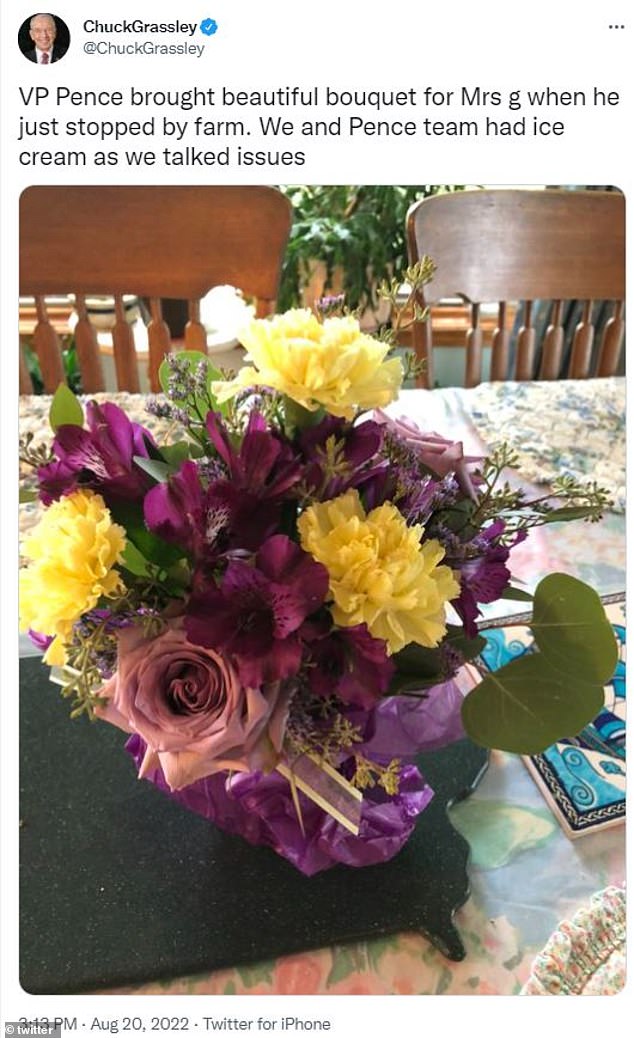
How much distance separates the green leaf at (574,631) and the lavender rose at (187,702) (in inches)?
6.0

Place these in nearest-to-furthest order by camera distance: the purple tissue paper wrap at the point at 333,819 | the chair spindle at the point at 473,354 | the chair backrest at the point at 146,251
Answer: the purple tissue paper wrap at the point at 333,819 < the chair backrest at the point at 146,251 < the chair spindle at the point at 473,354

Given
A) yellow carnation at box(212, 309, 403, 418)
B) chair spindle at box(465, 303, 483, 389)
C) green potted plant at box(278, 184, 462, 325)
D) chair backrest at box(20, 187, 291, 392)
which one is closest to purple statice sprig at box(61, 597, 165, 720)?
yellow carnation at box(212, 309, 403, 418)

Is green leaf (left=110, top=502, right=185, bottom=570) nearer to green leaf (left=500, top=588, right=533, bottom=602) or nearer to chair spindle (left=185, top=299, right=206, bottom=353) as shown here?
green leaf (left=500, top=588, right=533, bottom=602)

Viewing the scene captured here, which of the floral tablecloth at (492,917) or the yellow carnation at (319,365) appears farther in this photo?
the floral tablecloth at (492,917)

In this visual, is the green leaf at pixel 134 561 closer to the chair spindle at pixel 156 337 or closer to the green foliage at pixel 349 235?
the chair spindle at pixel 156 337

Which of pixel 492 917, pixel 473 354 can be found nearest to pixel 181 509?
pixel 492 917

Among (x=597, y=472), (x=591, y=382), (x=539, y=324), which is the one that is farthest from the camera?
(x=539, y=324)

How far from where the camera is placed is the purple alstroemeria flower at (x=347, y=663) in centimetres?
33

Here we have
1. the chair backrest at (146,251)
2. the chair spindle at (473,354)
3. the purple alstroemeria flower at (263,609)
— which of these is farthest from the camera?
the chair spindle at (473,354)

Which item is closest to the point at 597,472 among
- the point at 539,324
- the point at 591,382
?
the point at 591,382
